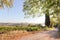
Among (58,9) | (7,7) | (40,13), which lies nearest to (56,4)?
(58,9)

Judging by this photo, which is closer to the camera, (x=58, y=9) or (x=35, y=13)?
(x=58, y=9)

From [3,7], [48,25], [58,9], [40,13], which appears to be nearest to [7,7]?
[3,7]

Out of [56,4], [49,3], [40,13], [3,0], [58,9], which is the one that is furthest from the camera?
[40,13]

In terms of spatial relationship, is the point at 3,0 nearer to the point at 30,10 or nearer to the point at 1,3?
the point at 1,3

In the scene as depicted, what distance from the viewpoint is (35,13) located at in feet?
114

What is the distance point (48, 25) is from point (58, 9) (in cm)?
1537

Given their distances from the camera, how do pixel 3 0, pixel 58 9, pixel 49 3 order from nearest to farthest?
pixel 3 0, pixel 58 9, pixel 49 3

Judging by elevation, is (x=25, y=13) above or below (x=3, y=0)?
below

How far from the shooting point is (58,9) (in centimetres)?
1998

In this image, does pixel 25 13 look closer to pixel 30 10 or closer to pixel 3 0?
pixel 30 10

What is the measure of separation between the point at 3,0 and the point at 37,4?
17378 mm

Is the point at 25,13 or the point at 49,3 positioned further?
the point at 25,13

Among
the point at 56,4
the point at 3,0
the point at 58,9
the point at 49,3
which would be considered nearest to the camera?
the point at 3,0

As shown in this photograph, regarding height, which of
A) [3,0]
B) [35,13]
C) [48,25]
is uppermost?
[3,0]
